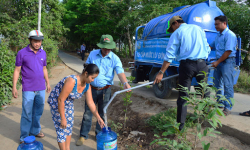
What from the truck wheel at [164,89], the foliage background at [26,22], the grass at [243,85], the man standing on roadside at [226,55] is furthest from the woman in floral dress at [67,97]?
the foliage background at [26,22]

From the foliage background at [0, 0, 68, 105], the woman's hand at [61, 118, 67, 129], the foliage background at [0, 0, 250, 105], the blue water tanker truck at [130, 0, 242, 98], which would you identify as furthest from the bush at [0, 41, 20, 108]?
the foliage background at [0, 0, 68, 105]

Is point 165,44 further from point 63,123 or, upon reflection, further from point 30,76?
point 63,123

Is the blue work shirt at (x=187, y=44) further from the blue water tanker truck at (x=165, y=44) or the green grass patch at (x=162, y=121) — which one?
the blue water tanker truck at (x=165, y=44)

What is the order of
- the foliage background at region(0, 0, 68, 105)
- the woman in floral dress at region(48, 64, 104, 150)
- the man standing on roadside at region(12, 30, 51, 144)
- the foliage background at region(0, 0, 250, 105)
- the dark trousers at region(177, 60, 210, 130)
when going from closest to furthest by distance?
1. the woman in floral dress at region(48, 64, 104, 150)
2. the dark trousers at region(177, 60, 210, 130)
3. the man standing on roadside at region(12, 30, 51, 144)
4. the foliage background at region(0, 0, 250, 105)
5. the foliage background at region(0, 0, 68, 105)

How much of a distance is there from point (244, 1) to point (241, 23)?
3795mm

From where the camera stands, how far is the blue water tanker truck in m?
4.75

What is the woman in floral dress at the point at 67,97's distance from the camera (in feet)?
7.79

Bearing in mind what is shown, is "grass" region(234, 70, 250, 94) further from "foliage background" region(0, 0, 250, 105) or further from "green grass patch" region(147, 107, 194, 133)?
"green grass patch" region(147, 107, 194, 133)

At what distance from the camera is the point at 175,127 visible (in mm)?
1901

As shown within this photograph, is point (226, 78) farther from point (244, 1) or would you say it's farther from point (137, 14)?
point (244, 1)

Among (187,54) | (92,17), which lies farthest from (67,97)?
(92,17)

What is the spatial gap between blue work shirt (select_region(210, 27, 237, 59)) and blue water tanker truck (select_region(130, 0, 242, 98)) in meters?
0.40

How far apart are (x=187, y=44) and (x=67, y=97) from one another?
2014 millimetres

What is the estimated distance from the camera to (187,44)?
2932 mm
